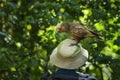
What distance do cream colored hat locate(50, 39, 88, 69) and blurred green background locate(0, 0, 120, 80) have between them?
1.40m

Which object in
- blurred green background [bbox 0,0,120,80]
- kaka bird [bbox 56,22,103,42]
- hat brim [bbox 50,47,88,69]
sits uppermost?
kaka bird [bbox 56,22,103,42]

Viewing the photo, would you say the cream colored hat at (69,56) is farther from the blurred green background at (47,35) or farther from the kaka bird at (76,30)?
the blurred green background at (47,35)

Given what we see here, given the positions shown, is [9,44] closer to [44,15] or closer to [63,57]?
[44,15]

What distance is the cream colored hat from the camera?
2.45 meters

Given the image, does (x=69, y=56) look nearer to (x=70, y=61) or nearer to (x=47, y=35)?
(x=70, y=61)

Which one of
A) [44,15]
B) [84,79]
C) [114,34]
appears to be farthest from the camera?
[44,15]

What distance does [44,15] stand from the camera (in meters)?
4.71

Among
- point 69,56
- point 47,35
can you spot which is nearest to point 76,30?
point 69,56

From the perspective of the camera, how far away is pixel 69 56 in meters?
2.44

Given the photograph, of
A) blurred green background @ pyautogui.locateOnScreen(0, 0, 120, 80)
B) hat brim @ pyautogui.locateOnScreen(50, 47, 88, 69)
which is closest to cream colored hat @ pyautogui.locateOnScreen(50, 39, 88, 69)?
hat brim @ pyautogui.locateOnScreen(50, 47, 88, 69)

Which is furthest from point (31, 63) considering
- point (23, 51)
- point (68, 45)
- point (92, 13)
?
point (68, 45)

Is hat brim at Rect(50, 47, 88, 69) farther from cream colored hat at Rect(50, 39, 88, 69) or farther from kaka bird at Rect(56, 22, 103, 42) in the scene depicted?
kaka bird at Rect(56, 22, 103, 42)

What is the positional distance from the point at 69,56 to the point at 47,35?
221 cm

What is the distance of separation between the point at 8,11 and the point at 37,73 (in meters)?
0.99
